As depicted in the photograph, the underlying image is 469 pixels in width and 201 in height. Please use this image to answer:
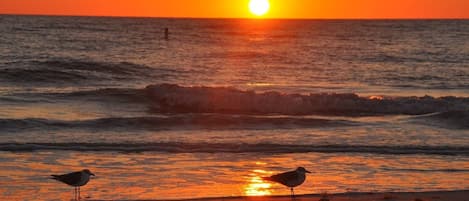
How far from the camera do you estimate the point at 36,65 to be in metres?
36.4

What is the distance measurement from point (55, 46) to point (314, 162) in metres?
39.8

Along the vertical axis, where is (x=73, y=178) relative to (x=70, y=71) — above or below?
below

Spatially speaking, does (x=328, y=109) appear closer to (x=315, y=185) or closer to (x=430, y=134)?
(x=430, y=134)

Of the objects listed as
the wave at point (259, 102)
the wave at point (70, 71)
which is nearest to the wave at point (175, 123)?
the wave at point (259, 102)

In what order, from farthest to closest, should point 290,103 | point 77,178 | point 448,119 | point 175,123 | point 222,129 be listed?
1. point 290,103
2. point 448,119
3. point 175,123
4. point 222,129
5. point 77,178

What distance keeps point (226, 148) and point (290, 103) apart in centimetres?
947

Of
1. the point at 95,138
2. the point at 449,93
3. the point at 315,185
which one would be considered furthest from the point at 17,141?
the point at 449,93

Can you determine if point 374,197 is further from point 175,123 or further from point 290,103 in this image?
point 290,103

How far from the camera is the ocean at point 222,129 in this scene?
12.8 m

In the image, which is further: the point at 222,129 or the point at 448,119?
the point at 448,119

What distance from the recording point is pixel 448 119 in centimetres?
2170

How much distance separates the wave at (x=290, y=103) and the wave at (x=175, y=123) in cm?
292

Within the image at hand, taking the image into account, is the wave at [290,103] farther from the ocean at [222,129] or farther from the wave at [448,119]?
the wave at [448,119]

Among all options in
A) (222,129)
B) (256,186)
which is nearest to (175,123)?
(222,129)
